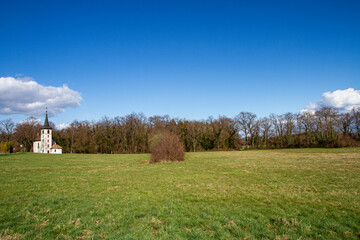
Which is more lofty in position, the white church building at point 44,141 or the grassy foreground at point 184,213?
the white church building at point 44,141

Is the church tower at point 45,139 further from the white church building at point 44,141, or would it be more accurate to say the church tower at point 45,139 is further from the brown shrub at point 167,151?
the brown shrub at point 167,151

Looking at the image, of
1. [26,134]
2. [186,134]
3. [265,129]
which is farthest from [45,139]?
[265,129]

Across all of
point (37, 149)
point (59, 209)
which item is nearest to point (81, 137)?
point (37, 149)

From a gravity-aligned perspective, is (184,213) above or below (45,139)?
below

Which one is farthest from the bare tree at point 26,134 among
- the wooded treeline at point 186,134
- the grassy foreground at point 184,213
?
the grassy foreground at point 184,213

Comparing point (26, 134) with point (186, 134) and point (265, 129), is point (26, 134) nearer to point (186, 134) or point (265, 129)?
point (186, 134)

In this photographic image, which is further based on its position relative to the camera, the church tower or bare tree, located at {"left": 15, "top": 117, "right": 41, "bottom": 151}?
bare tree, located at {"left": 15, "top": 117, "right": 41, "bottom": 151}

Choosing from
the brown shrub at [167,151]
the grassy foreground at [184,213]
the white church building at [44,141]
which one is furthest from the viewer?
the white church building at [44,141]

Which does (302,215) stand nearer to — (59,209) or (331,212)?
(331,212)

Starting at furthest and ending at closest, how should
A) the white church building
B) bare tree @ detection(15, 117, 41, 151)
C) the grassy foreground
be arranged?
1. bare tree @ detection(15, 117, 41, 151)
2. the white church building
3. the grassy foreground

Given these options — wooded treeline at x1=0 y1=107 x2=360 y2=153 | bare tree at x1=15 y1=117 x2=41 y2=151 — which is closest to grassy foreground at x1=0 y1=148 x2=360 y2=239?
wooded treeline at x1=0 y1=107 x2=360 y2=153

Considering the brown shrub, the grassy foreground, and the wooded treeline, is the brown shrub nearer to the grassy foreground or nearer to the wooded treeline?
the grassy foreground

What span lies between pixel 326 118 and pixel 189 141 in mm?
44940

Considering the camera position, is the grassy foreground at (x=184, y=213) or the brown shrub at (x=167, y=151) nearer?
the grassy foreground at (x=184, y=213)
